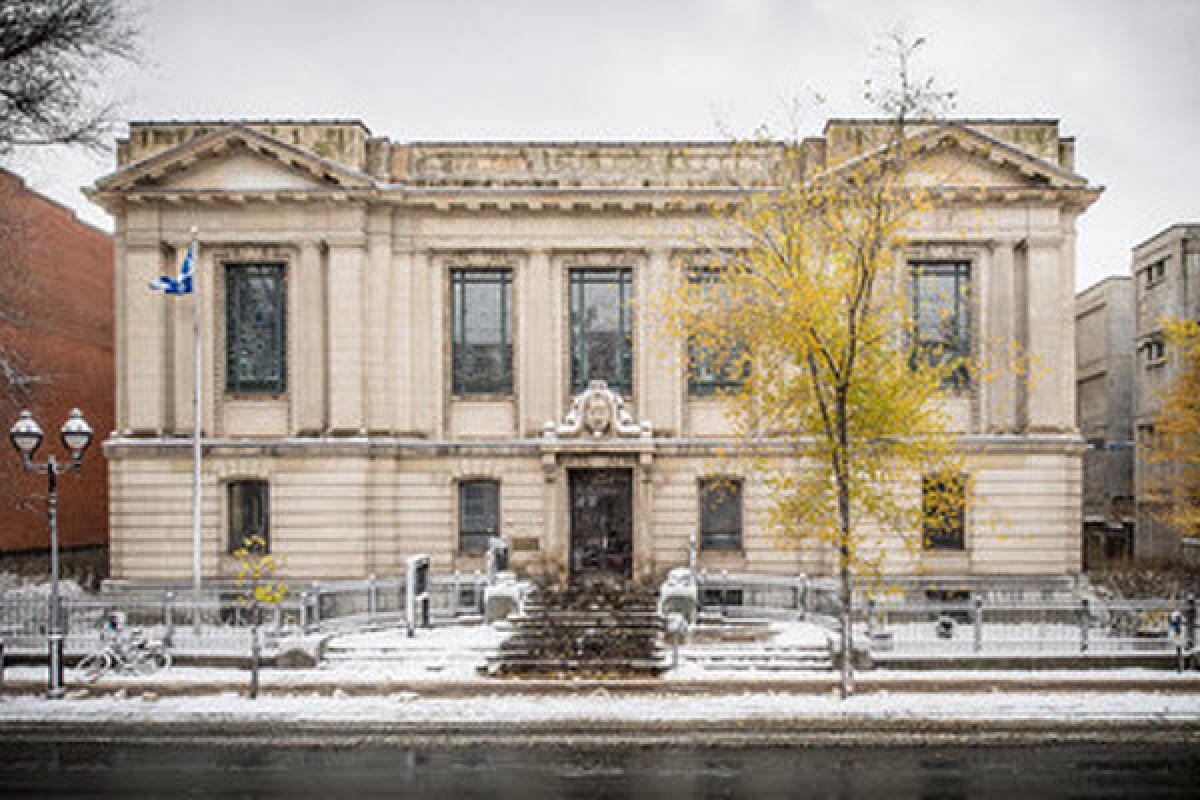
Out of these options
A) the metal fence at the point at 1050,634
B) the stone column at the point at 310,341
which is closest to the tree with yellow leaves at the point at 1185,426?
the metal fence at the point at 1050,634

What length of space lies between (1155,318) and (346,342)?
1361 inches

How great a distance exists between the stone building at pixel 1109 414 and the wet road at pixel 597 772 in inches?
1224

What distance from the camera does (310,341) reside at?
23.8m

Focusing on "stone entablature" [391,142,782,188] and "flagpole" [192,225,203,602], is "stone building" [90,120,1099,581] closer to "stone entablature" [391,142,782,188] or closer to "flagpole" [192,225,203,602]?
"stone entablature" [391,142,782,188]

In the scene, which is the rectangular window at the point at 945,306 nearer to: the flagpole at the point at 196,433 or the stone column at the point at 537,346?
the stone column at the point at 537,346

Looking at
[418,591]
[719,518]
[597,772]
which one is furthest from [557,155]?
[597,772]

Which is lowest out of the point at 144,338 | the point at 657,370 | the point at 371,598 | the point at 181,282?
the point at 371,598

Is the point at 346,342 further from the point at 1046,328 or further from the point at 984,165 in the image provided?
the point at 1046,328

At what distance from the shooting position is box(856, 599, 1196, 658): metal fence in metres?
17.1

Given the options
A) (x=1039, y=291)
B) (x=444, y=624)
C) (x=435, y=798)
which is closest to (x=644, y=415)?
(x=444, y=624)

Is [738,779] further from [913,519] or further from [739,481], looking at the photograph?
[739,481]

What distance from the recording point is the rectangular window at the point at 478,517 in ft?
79.5

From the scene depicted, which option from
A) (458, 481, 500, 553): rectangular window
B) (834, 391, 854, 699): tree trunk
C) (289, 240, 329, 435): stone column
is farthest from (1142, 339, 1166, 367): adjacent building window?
(289, 240, 329, 435): stone column

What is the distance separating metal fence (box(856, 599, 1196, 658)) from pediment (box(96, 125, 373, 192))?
58.7 ft
